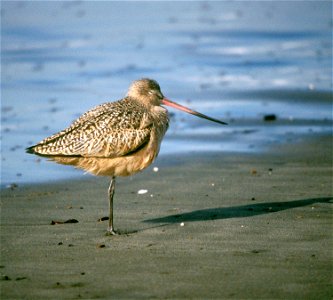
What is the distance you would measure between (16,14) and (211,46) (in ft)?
24.3

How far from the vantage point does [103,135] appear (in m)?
8.41

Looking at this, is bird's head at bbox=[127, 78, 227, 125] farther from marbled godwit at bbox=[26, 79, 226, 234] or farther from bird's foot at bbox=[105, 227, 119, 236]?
bird's foot at bbox=[105, 227, 119, 236]

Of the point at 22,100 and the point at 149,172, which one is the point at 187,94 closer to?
the point at 22,100

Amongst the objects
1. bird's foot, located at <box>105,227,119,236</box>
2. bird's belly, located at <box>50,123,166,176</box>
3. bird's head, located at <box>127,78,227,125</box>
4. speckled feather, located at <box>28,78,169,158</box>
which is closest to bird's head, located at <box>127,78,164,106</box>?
bird's head, located at <box>127,78,227,125</box>

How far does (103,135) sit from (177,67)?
10591 mm

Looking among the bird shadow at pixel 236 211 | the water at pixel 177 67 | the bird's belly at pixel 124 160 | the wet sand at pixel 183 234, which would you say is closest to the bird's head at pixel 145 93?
the bird's belly at pixel 124 160

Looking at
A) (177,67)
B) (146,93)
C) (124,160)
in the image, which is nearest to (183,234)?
(124,160)

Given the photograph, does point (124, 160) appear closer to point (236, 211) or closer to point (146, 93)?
point (146, 93)

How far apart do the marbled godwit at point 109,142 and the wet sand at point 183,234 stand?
556mm

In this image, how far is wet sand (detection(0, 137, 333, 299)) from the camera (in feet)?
21.2

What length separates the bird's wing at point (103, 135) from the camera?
27.5ft

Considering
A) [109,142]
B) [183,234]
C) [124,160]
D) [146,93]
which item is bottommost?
[183,234]

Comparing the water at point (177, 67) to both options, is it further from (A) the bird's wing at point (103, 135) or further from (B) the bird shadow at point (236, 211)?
(B) the bird shadow at point (236, 211)

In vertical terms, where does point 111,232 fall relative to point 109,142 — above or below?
below
